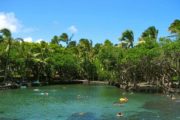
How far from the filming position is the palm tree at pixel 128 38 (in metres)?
117

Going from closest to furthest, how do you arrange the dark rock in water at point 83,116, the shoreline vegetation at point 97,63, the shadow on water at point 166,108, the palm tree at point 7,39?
1. the dark rock in water at point 83,116
2. the shadow on water at point 166,108
3. the shoreline vegetation at point 97,63
4. the palm tree at point 7,39

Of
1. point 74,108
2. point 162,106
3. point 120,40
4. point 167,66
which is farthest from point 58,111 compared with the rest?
point 120,40

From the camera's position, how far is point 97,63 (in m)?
117

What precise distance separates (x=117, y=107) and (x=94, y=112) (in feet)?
16.9

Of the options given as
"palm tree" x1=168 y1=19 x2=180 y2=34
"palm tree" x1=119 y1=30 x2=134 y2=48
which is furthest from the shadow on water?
"palm tree" x1=119 y1=30 x2=134 y2=48

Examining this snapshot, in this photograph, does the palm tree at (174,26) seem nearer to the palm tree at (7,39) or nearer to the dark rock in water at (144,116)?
the palm tree at (7,39)

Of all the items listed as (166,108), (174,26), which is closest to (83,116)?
(166,108)

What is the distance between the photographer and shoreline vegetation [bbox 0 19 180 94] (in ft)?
227

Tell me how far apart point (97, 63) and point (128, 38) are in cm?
1248

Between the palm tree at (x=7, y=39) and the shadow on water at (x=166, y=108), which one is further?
the palm tree at (x=7, y=39)

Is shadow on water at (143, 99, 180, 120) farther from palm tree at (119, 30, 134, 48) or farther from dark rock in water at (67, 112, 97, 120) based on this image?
palm tree at (119, 30, 134, 48)

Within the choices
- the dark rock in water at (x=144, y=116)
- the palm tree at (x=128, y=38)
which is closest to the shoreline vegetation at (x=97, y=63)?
the palm tree at (x=128, y=38)

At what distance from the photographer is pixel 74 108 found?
156 feet

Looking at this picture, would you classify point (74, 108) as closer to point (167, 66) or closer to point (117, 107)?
point (117, 107)
